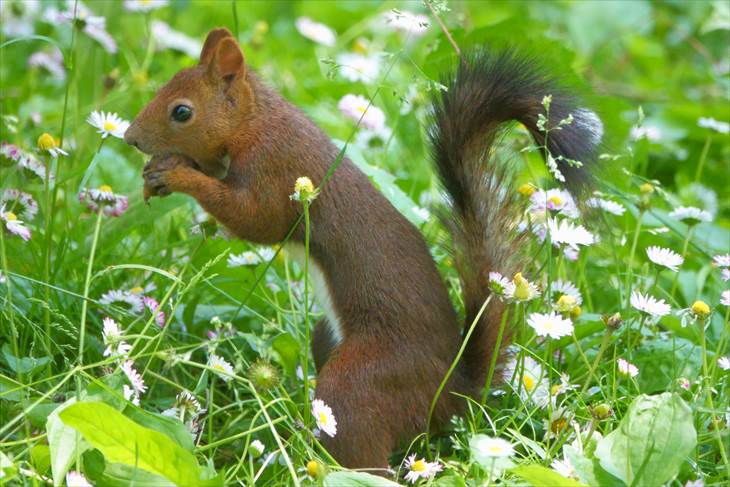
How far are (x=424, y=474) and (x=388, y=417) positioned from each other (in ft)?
0.47

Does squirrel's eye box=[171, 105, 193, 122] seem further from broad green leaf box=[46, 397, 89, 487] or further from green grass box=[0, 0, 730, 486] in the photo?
broad green leaf box=[46, 397, 89, 487]

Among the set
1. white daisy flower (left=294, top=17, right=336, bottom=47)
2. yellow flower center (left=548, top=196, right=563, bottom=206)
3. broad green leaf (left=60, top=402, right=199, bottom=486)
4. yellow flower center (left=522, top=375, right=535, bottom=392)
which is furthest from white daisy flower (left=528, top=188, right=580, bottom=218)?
white daisy flower (left=294, top=17, right=336, bottom=47)

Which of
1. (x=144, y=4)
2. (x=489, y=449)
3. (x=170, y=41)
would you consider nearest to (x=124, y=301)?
(x=489, y=449)

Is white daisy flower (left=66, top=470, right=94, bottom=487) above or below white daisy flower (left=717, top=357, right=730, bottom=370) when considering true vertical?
below

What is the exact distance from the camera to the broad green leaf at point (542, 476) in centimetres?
152

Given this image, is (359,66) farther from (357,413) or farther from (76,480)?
(76,480)

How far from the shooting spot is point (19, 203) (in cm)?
214

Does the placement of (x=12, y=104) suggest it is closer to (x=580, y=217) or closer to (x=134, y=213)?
(x=134, y=213)

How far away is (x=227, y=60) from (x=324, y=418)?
2.46 ft

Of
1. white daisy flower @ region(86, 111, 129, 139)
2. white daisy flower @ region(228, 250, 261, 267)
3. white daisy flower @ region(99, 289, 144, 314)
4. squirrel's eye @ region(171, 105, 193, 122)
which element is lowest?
white daisy flower @ region(99, 289, 144, 314)

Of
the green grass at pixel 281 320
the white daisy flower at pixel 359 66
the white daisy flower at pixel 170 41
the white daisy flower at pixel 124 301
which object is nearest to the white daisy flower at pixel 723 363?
the green grass at pixel 281 320

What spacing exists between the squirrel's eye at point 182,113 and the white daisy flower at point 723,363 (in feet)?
3.55

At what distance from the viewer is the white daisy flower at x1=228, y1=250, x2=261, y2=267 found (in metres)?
2.21

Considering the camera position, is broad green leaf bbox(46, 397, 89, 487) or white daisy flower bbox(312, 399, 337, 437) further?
white daisy flower bbox(312, 399, 337, 437)
